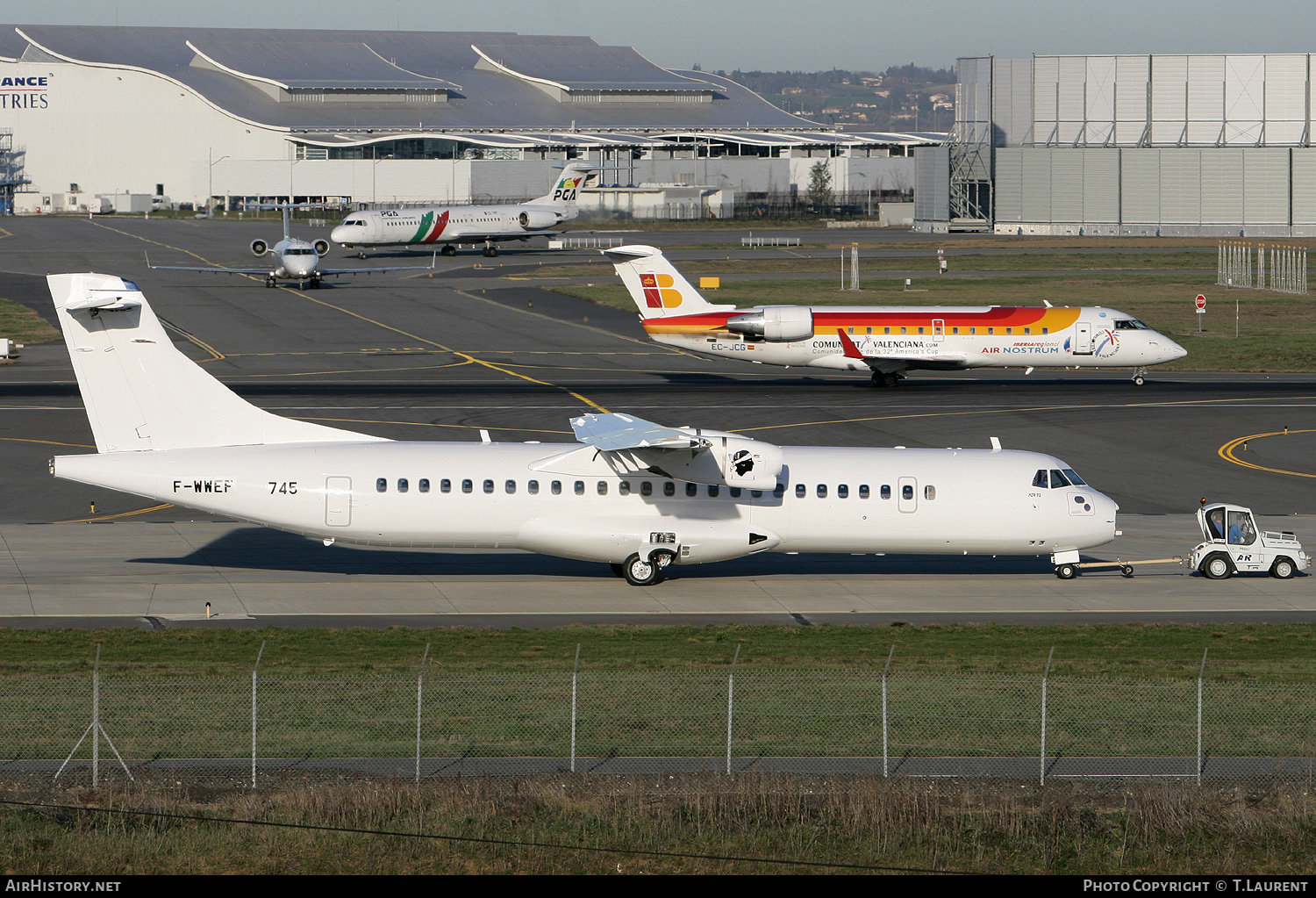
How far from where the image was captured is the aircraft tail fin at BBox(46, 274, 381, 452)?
31594 mm

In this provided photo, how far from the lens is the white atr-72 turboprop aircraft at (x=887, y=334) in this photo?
191 feet

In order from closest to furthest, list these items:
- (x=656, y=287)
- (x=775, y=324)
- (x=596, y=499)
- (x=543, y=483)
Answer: (x=543, y=483), (x=596, y=499), (x=656, y=287), (x=775, y=324)

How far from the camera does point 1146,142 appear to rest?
5507 inches

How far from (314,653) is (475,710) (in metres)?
5.71

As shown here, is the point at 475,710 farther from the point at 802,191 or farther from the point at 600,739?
the point at 802,191

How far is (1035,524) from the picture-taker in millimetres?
33625

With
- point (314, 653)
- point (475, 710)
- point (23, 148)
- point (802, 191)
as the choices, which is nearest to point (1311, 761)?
point (475, 710)

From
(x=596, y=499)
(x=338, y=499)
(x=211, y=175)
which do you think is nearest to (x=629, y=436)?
(x=596, y=499)

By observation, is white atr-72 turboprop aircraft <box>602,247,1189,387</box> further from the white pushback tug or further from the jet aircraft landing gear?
the jet aircraft landing gear

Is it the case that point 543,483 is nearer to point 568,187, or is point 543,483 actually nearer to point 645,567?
point 645,567

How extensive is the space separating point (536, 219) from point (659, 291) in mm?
71316

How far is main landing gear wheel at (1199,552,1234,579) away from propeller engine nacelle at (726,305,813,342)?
2635 centimetres

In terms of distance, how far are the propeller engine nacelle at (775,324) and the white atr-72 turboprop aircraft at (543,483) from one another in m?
24.5

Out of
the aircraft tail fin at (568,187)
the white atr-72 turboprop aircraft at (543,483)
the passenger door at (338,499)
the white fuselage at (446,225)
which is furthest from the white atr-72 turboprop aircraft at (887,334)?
the aircraft tail fin at (568,187)
